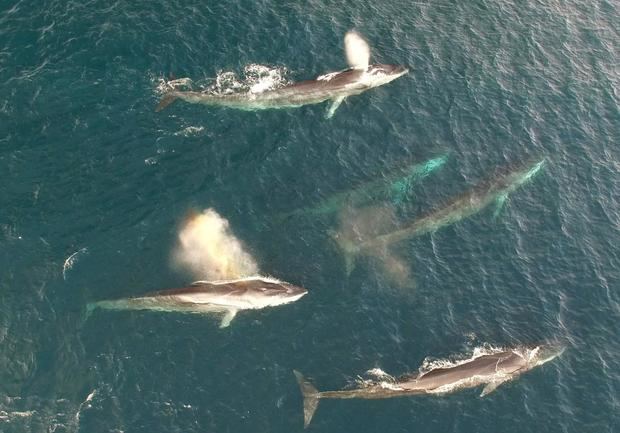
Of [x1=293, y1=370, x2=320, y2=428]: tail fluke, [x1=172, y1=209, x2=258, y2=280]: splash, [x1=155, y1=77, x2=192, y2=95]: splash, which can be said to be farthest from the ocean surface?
[x1=172, y1=209, x2=258, y2=280]: splash

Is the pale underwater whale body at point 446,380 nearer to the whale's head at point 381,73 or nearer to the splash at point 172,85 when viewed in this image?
the splash at point 172,85

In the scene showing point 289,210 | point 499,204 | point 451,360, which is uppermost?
point 289,210

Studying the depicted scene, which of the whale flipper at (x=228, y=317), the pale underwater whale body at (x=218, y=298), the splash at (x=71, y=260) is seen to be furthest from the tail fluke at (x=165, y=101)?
the whale flipper at (x=228, y=317)

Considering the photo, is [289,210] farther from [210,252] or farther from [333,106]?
[333,106]

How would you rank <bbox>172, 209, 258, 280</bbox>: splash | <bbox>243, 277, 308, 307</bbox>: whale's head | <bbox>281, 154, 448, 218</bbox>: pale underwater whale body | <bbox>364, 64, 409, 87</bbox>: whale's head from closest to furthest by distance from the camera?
<bbox>243, 277, 308, 307</bbox>: whale's head → <bbox>172, 209, 258, 280</bbox>: splash → <bbox>281, 154, 448, 218</bbox>: pale underwater whale body → <bbox>364, 64, 409, 87</bbox>: whale's head

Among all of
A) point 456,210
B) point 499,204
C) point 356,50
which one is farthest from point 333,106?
point 499,204

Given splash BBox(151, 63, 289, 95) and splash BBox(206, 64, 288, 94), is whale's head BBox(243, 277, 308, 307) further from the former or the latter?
splash BBox(151, 63, 289, 95)
